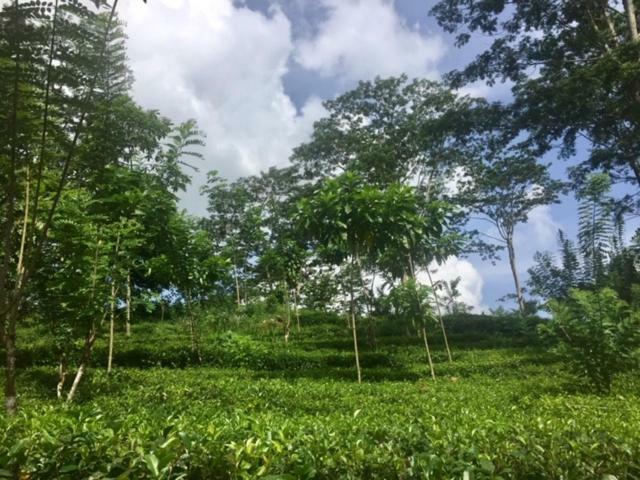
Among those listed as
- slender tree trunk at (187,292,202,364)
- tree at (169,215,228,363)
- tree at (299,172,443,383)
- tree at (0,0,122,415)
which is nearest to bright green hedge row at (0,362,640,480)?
tree at (0,0,122,415)

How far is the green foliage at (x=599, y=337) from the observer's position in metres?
6.32

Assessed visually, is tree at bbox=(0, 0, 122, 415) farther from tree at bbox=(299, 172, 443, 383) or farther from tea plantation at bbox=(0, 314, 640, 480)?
tree at bbox=(299, 172, 443, 383)

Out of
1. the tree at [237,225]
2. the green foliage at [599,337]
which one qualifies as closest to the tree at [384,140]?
the tree at [237,225]

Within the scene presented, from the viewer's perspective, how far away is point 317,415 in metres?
4.39

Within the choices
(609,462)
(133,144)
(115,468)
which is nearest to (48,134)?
(115,468)

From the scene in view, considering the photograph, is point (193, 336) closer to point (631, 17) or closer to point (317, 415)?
point (317, 415)

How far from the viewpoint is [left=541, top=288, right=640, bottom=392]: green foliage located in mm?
6324

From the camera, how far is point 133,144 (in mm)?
12172

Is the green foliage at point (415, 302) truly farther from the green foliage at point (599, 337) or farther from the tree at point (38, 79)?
the tree at point (38, 79)

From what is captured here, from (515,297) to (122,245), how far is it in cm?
2098

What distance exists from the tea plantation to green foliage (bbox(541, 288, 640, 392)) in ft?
1.28

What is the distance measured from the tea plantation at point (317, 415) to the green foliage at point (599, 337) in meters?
0.39

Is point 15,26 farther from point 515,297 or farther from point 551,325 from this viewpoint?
point 515,297

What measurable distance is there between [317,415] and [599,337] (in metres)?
4.22
